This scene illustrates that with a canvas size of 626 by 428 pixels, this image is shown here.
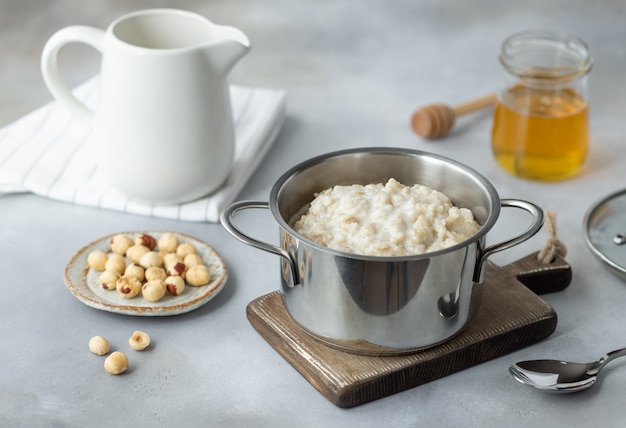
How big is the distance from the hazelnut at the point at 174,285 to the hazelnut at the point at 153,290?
0.6 inches

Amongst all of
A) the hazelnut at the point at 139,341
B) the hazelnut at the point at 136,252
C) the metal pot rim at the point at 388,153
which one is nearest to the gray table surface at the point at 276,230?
the hazelnut at the point at 139,341

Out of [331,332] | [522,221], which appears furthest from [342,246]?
[522,221]

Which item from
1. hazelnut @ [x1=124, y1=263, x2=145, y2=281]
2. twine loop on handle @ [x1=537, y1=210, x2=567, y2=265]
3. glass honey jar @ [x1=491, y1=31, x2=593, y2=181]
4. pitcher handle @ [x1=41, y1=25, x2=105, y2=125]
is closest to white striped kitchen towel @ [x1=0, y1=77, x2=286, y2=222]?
pitcher handle @ [x1=41, y1=25, x2=105, y2=125]

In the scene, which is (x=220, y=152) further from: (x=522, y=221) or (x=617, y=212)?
(x=617, y=212)

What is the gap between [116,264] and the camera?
62.1 inches

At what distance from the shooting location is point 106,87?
1709 millimetres

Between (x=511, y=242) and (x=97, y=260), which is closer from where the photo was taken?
(x=511, y=242)

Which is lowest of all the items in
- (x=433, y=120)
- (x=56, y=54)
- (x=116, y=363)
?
(x=116, y=363)

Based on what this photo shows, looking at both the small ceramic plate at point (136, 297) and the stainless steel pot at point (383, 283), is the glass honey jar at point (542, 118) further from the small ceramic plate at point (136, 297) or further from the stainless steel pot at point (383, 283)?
the small ceramic plate at point (136, 297)

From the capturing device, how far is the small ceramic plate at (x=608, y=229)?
1.62 m

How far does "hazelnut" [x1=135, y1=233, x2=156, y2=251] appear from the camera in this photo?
1645 millimetres

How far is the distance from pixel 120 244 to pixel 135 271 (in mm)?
96

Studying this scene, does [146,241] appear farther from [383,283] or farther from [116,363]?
[383,283]

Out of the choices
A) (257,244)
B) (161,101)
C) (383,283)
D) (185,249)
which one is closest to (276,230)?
(185,249)
